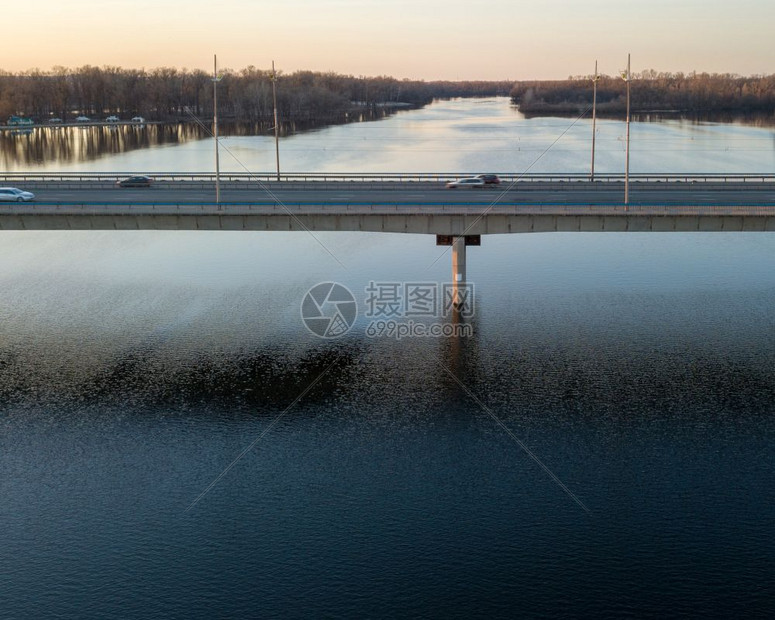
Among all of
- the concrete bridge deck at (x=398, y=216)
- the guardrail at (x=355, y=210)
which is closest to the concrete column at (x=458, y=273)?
the concrete bridge deck at (x=398, y=216)

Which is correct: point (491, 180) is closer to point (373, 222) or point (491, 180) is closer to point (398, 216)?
point (398, 216)

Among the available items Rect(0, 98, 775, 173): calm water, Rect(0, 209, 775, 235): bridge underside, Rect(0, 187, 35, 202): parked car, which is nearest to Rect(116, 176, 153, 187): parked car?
Rect(0, 187, 35, 202): parked car

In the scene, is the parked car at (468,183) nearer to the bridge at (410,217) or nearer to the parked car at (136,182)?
the bridge at (410,217)

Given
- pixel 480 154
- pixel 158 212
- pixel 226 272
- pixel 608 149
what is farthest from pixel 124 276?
pixel 608 149

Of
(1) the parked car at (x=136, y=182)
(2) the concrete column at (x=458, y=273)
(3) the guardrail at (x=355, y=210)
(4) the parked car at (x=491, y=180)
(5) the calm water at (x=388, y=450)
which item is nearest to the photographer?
(5) the calm water at (x=388, y=450)

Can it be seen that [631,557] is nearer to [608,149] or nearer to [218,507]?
[218,507]

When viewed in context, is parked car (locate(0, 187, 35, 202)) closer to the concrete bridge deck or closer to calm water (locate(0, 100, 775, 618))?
calm water (locate(0, 100, 775, 618))

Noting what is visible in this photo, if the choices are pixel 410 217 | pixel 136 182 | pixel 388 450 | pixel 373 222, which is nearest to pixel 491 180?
pixel 410 217
